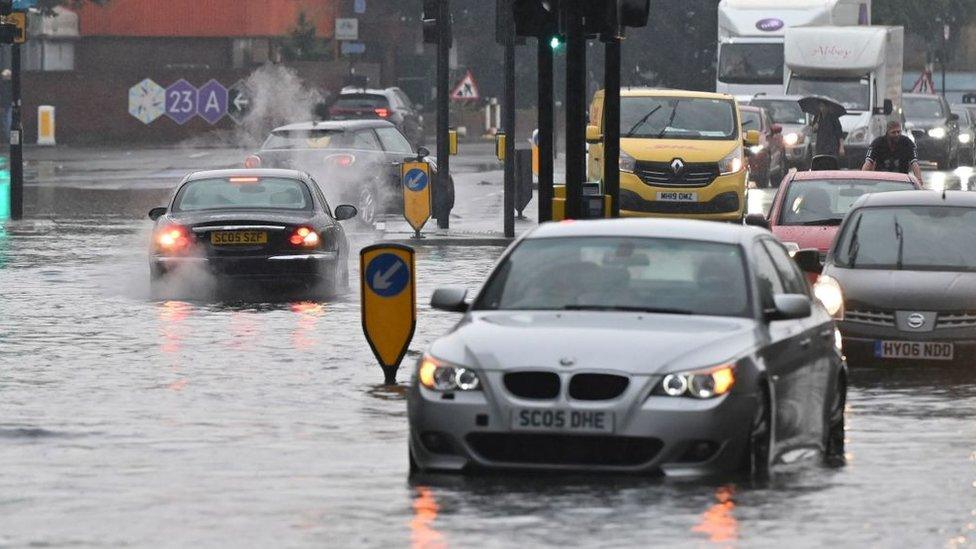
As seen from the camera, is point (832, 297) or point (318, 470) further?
point (832, 297)

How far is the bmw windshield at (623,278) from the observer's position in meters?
11.4

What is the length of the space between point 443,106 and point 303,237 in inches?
420

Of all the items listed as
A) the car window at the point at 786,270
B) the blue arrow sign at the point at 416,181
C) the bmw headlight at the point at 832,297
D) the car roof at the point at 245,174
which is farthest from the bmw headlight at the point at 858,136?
the car window at the point at 786,270

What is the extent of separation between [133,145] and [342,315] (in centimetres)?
5217

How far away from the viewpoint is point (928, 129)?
56.2 m

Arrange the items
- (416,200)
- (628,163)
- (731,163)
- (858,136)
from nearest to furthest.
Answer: (416,200)
(628,163)
(731,163)
(858,136)

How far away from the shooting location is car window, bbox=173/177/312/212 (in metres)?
22.8

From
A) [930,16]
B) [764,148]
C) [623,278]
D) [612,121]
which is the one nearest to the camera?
[623,278]

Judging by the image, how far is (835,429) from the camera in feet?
40.9

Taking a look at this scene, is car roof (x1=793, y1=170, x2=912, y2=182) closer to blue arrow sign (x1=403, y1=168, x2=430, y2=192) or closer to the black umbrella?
blue arrow sign (x1=403, y1=168, x2=430, y2=192)

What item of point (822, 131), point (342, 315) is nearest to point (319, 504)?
point (342, 315)

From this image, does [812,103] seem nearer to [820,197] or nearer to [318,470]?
[820,197]

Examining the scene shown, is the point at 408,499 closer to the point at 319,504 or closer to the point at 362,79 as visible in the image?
the point at 319,504

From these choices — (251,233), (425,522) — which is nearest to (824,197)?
(251,233)
